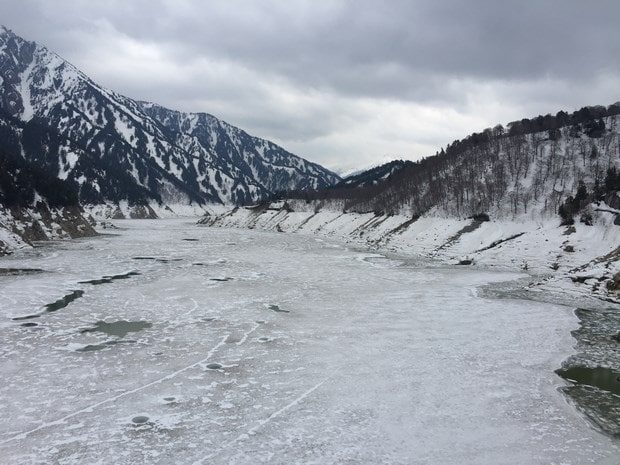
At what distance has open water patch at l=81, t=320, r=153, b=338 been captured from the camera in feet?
57.8

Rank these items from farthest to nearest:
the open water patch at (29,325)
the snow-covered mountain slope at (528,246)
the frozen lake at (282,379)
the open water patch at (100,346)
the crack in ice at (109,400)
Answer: the snow-covered mountain slope at (528,246), the open water patch at (29,325), the open water patch at (100,346), the crack in ice at (109,400), the frozen lake at (282,379)

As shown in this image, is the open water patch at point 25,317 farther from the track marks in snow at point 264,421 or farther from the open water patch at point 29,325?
the track marks in snow at point 264,421

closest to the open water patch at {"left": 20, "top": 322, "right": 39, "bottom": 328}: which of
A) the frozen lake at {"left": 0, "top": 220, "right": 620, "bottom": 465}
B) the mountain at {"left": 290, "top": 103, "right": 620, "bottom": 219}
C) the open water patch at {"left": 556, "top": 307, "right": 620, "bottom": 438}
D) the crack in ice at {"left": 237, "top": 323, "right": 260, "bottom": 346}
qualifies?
the frozen lake at {"left": 0, "top": 220, "right": 620, "bottom": 465}

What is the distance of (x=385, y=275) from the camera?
36375 millimetres

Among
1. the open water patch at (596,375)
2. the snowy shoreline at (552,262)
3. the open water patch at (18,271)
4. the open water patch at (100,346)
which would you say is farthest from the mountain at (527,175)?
the open water patch at (18,271)

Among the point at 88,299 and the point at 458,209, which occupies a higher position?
the point at 458,209

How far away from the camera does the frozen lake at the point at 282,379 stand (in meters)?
9.06

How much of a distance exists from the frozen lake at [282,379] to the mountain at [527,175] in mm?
38347

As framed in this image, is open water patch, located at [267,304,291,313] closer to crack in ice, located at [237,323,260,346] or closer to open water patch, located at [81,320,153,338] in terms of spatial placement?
crack in ice, located at [237,323,260,346]

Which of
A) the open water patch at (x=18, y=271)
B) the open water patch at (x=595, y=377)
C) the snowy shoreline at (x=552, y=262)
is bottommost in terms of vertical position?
the open water patch at (x=18, y=271)

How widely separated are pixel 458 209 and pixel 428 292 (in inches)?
2152

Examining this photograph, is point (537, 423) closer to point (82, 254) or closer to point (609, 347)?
point (609, 347)

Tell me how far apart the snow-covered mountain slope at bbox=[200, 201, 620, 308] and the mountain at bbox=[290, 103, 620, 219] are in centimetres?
507

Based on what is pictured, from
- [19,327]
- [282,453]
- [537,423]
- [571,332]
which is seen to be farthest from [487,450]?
[19,327]
